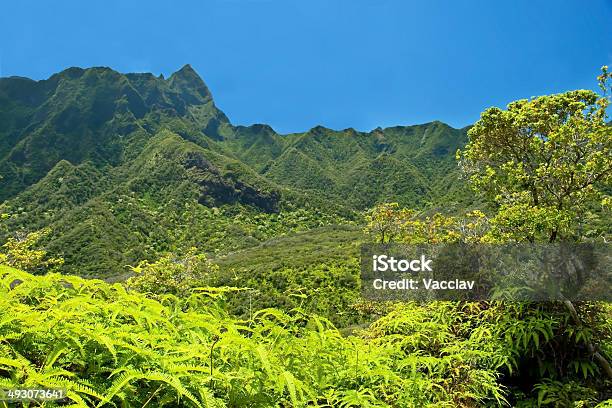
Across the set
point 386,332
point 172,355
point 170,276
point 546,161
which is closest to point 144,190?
point 170,276

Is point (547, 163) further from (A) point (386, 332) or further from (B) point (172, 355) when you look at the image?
(B) point (172, 355)

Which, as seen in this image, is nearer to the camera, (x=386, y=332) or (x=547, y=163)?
(x=386, y=332)

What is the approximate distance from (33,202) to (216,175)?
50430 mm

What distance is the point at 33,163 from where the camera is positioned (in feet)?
518

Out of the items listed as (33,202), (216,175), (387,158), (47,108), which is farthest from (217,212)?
(47,108)

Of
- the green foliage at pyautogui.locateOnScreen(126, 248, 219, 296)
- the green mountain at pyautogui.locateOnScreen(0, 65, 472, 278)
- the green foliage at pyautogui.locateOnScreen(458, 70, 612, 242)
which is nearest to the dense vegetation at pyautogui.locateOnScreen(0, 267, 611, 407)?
the green foliage at pyautogui.locateOnScreen(458, 70, 612, 242)

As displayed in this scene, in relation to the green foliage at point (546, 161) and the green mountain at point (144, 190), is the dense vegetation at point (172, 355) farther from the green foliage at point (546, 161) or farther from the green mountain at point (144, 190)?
the green mountain at point (144, 190)

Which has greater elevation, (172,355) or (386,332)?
(172,355)

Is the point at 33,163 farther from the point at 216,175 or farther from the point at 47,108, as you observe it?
the point at 216,175

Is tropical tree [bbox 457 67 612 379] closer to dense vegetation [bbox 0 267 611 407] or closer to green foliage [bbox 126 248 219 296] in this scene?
dense vegetation [bbox 0 267 611 407]

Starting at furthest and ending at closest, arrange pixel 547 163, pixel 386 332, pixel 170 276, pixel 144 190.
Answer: pixel 144 190
pixel 170 276
pixel 547 163
pixel 386 332

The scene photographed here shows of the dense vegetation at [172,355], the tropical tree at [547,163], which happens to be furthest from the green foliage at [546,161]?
the dense vegetation at [172,355]

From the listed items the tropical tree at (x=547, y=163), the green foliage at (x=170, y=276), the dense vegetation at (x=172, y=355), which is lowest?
the green foliage at (x=170, y=276)

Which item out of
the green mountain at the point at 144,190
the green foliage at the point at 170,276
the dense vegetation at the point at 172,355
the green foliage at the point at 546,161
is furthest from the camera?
the green mountain at the point at 144,190
